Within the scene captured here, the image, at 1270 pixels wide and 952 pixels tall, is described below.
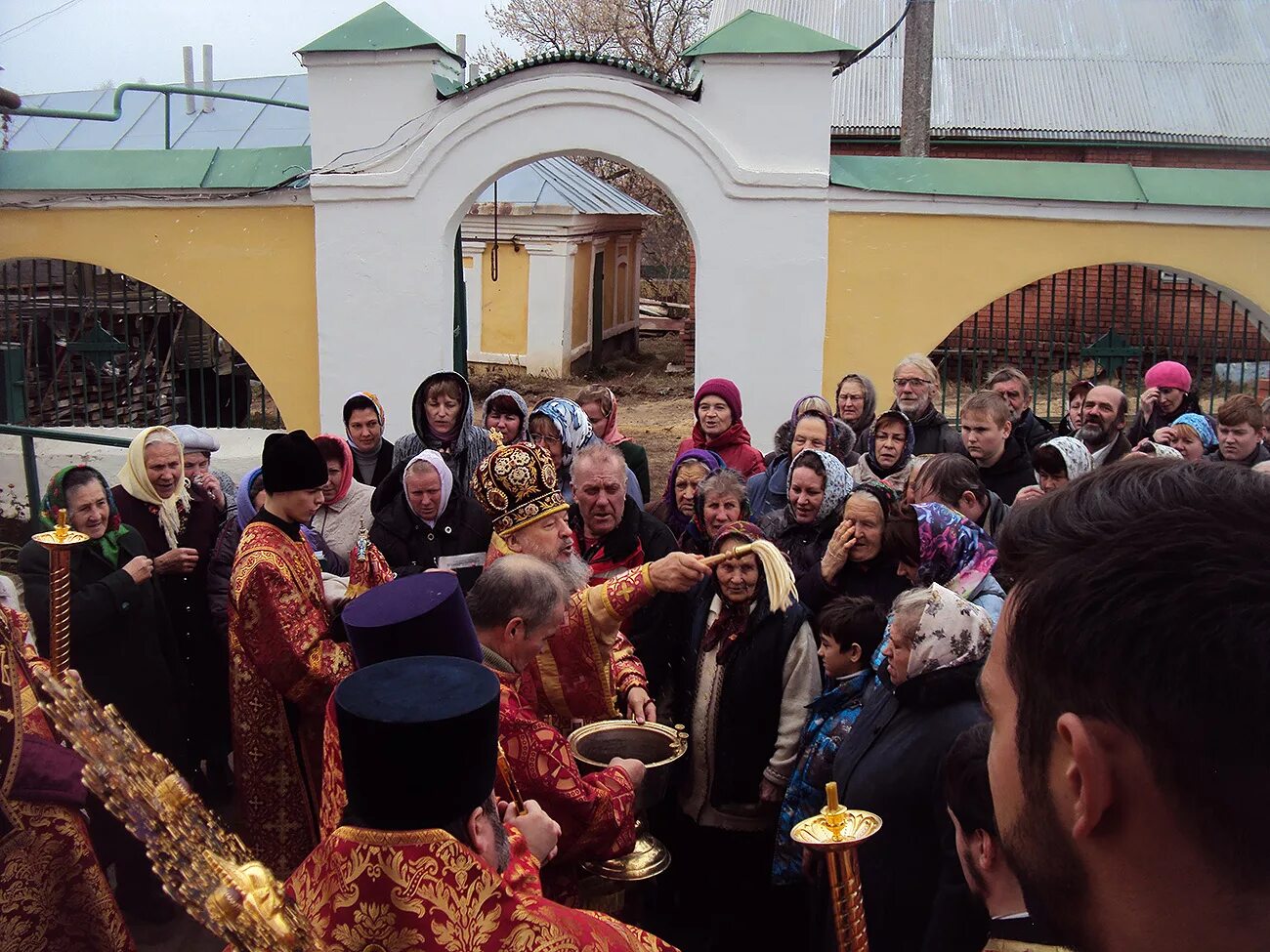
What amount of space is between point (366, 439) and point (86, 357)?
14.4ft

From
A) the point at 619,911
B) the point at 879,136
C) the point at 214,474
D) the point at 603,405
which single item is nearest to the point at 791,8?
the point at 879,136

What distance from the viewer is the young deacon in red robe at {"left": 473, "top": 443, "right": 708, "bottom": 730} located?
3.20m

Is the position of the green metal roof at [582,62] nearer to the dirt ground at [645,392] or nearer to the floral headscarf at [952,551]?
the dirt ground at [645,392]

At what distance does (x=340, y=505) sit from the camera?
507 cm

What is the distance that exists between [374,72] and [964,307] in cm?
448

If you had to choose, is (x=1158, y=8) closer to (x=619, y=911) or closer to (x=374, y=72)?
(x=374, y=72)

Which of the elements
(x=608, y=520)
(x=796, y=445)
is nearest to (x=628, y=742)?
(x=608, y=520)

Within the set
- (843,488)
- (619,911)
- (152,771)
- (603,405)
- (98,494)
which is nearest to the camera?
(152,771)

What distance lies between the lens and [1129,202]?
26.4 ft

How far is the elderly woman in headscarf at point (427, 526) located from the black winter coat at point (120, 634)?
2.90 feet

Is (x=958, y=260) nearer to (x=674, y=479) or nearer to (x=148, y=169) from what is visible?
(x=674, y=479)

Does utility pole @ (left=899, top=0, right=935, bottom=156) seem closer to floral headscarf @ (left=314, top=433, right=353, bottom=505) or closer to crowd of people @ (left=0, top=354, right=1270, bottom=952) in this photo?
crowd of people @ (left=0, top=354, right=1270, bottom=952)

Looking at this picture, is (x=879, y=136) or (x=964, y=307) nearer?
(x=964, y=307)

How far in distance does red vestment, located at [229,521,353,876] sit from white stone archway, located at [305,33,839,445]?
190 inches
